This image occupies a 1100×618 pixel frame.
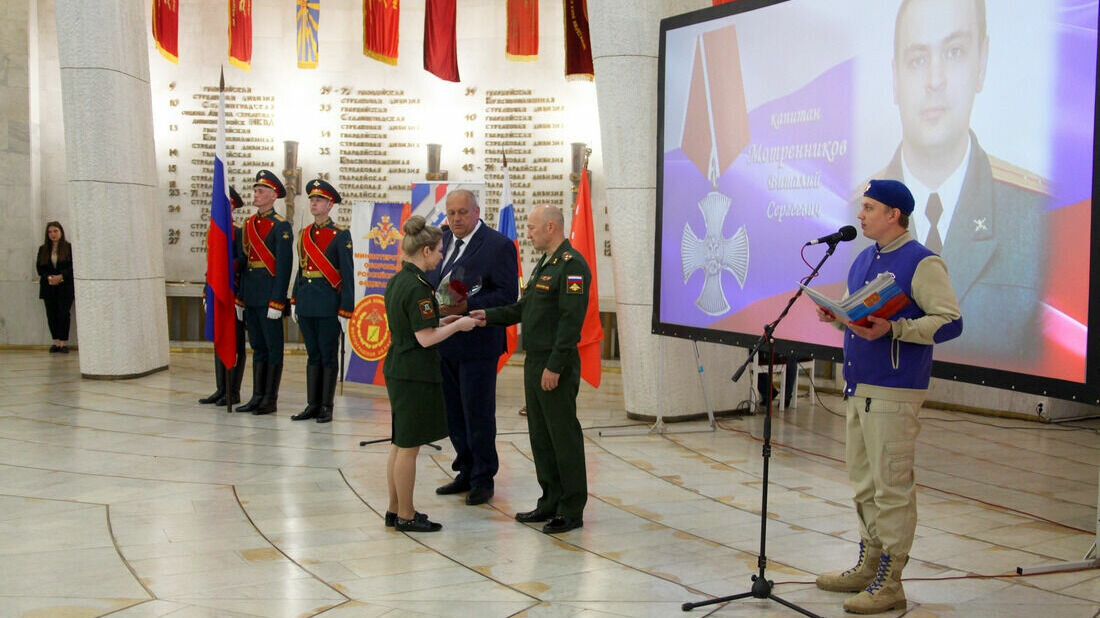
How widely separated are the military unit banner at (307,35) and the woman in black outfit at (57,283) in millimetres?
3594

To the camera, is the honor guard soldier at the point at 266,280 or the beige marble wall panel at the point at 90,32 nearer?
the honor guard soldier at the point at 266,280

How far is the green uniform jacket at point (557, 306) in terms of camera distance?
15.8ft

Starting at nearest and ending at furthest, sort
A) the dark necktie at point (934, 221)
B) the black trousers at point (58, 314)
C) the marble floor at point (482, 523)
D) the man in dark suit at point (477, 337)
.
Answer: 1. the marble floor at point (482, 523)
2. the dark necktie at point (934, 221)
3. the man in dark suit at point (477, 337)
4. the black trousers at point (58, 314)

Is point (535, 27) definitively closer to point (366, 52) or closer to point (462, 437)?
point (366, 52)

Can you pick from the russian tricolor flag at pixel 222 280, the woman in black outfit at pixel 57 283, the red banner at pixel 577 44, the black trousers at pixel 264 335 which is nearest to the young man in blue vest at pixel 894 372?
the black trousers at pixel 264 335

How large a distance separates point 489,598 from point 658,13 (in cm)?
536

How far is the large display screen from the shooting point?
181 inches

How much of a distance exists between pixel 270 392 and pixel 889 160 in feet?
17.2

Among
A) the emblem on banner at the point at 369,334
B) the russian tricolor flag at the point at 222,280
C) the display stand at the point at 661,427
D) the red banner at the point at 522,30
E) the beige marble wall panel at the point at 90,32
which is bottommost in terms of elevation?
the display stand at the point at 661,427

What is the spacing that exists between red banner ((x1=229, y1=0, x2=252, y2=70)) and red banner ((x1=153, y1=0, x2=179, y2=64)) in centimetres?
71

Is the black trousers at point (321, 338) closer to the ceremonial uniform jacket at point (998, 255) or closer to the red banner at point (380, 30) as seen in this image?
the red banner at point (380, 30)

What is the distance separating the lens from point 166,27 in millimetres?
10359

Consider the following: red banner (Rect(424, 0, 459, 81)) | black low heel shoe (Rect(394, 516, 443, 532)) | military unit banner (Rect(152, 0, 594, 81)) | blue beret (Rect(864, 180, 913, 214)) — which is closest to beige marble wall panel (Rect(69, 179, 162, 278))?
military unit banner (Rect(152, 0, 594, 81))

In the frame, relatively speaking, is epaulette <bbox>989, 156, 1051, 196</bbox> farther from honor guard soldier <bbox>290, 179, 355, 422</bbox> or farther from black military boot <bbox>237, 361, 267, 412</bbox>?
black military boot <bbox>237, 361, 267, 412</bbox>
